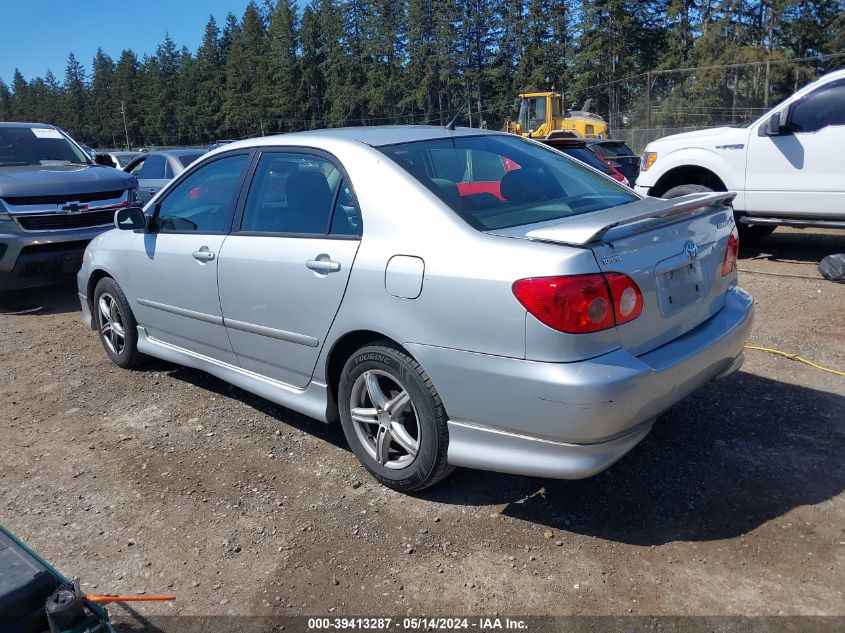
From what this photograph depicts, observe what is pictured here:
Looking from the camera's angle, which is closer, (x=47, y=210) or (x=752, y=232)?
Result: (x=47, y=210)

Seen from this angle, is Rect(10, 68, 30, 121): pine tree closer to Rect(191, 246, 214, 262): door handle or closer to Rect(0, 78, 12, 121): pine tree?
Rect(0, 78, 12, 121): pine tree

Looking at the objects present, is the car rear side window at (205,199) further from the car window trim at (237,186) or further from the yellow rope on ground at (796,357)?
the yellow rope on ground at (796,357)

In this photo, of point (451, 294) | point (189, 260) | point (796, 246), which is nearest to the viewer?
point (451, 294)

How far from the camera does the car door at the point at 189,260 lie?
4109 mm

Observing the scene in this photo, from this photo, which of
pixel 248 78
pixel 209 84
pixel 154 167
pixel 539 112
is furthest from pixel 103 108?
pixel 154 167

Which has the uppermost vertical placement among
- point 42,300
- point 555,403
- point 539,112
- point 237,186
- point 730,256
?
point 539,112

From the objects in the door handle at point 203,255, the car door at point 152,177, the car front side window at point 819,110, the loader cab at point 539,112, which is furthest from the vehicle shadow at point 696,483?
the loader cab at point 539,112

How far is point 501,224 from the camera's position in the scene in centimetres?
308

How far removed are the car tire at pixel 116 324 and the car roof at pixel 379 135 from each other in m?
1.66

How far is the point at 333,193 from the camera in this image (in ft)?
11.6

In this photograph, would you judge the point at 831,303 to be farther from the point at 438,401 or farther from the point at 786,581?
the point at 438,401

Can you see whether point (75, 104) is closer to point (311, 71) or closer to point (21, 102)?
point (21, 102)

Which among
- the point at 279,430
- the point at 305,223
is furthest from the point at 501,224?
the point at 279,430

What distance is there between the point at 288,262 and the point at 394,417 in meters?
0.97
